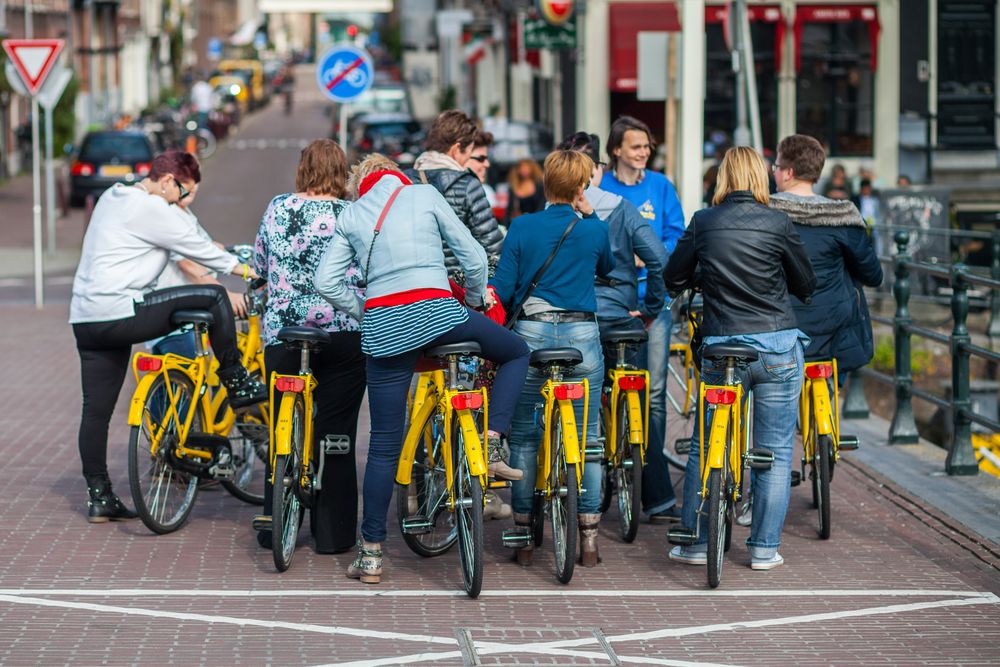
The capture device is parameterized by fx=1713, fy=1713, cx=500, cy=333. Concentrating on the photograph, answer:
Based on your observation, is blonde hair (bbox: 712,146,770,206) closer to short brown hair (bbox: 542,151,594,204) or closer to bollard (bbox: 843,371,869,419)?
short brown hair (bbox: 542,151,594,204)

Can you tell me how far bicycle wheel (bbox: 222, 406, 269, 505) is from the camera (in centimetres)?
850

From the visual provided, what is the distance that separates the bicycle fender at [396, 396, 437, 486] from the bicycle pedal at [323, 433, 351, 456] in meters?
0.35

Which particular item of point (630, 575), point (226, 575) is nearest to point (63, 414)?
point (226, 575)

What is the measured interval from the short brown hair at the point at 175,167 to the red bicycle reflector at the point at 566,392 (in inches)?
89.6

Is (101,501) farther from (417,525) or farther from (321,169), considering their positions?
(321,169)

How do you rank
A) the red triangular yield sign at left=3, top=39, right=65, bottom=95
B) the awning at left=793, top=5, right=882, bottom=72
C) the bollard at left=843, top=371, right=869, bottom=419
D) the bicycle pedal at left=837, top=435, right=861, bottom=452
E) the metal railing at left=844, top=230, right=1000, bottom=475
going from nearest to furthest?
the bicycle pedal at left=837, top=435, right=861, bottom=452 < the metal railing at left=844, top=230, right=1000, bottom=475 < the bollard at left=843, top=371, right=869, bottom=419 < the red triangular yield sign at left=3, top=39, right=65, bottom=95 < the awning at left=793, top=5, right=882, bottom=72

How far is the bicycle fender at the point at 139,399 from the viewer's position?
7508 mm

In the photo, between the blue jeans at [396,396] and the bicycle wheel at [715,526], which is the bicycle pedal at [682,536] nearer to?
the bicycle wheel at [715,526]

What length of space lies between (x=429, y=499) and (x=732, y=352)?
4.95ft

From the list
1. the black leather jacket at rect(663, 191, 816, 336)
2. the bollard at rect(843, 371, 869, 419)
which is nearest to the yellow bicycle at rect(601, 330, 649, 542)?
the black leather jacket at rect(663, 191, 816, 336)

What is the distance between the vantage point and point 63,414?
37.1 ft

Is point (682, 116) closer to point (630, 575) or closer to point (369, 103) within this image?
point (630, 575)

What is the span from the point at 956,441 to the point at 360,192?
13.1 feet

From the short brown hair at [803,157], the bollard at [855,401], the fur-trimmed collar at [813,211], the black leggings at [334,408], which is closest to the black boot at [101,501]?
the black leggings at [334,408]
